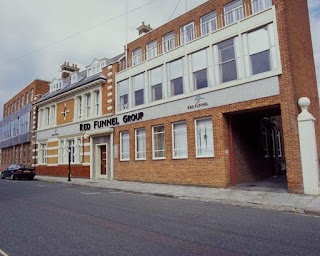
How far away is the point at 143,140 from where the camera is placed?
62.5 feet

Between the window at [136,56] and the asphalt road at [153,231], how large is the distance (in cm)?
1356

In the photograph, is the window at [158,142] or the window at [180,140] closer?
the window at [180,140]

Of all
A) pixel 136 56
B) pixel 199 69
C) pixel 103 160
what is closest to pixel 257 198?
pixel 199 69

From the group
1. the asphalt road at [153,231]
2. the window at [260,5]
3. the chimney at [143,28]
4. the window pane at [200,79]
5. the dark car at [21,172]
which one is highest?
the chimney at [143,28]

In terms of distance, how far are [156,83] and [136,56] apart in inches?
135

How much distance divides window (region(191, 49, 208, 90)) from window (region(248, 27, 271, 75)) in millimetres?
2680

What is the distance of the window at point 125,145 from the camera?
66.3ft

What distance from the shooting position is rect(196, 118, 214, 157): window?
15.0 m

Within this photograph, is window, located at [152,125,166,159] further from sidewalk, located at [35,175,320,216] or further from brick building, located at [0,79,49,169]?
brick building, located at [0,79,49,169]

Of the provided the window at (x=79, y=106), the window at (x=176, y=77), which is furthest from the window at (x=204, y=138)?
the window at (x=79, y=106)

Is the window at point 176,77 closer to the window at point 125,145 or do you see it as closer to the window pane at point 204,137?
the window pane at point 204,137

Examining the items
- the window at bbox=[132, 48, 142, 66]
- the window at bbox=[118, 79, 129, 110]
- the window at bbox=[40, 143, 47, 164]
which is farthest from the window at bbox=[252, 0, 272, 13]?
the window at bbox=[40, 143, 47, 164]

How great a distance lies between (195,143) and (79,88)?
1338 cm

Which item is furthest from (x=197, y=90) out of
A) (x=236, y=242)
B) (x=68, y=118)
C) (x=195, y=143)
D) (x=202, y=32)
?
(x=68, y=118)
